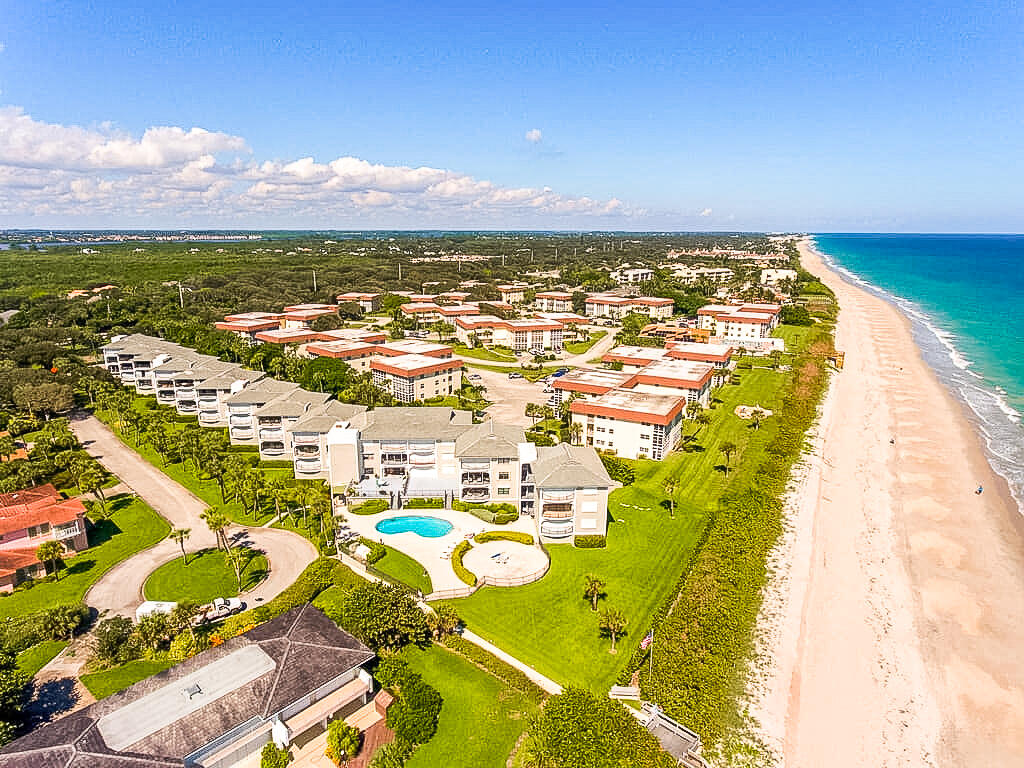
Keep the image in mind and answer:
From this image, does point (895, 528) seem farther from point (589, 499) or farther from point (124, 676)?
point (124, 676)

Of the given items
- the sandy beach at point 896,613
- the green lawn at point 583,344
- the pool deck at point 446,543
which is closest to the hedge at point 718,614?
the sandy beach at point 896,613

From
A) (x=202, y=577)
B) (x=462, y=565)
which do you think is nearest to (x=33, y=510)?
(x=202, y=577)

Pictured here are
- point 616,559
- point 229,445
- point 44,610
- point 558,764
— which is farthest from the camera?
point 229,445

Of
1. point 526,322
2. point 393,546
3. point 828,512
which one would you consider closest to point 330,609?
point 393,546

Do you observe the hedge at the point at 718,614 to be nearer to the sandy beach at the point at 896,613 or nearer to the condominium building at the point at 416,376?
the sandy beach at the point at 896,613

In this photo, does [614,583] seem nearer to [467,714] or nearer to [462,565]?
[462,565]

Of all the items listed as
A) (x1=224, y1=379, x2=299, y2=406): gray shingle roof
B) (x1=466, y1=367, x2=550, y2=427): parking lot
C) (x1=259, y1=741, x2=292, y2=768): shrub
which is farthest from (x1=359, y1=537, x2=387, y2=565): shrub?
(x1=466, y1=367, x2=550, y2=427): parking lot

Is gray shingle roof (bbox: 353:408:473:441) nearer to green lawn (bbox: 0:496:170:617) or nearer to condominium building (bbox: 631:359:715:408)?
green lawn (bbox: 0:496:170:617)
